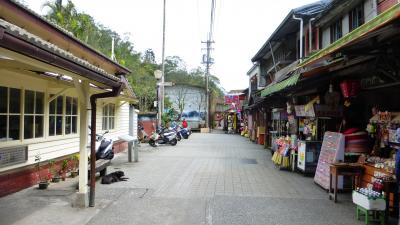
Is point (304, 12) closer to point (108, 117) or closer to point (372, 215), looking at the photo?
point (108, 117)

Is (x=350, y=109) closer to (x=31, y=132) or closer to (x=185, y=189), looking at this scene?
(x=185, y=189)

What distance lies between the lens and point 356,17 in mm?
11352

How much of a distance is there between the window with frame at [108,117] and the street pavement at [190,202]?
→ 16.4ft

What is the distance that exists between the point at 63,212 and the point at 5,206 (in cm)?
118

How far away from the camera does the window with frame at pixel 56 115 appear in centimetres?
1009

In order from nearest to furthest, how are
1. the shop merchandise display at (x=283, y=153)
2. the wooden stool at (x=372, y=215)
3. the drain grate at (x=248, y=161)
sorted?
1. the wooden stool at (x=372, y=215)
2. the shop merchandise display at (x=283, y=153)
3. the drain grate at (x=248, y=161)

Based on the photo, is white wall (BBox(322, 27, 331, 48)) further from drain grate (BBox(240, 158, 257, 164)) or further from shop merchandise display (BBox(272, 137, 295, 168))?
drain grate (BBox(240, 158, 257, 164))

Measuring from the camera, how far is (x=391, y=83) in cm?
746

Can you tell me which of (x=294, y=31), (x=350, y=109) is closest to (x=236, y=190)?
(x=350, y=109)

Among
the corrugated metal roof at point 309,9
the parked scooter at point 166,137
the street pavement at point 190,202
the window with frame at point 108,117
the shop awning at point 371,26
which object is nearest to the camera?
the shop awning at point 371,26

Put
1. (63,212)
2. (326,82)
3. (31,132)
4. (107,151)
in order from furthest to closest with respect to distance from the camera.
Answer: (107,151) → (326,82) → (31,132) → (63,212)

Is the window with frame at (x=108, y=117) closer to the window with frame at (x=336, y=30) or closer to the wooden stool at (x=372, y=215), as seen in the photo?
the window with frame at (x=336, y=30)

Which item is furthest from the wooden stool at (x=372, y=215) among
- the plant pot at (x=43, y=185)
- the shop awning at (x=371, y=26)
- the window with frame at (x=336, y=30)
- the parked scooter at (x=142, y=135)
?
the parked scooter at (x=142, y=135)

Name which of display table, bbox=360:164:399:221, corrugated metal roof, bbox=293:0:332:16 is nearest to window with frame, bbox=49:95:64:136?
display table, bbox=360:164:399:221
